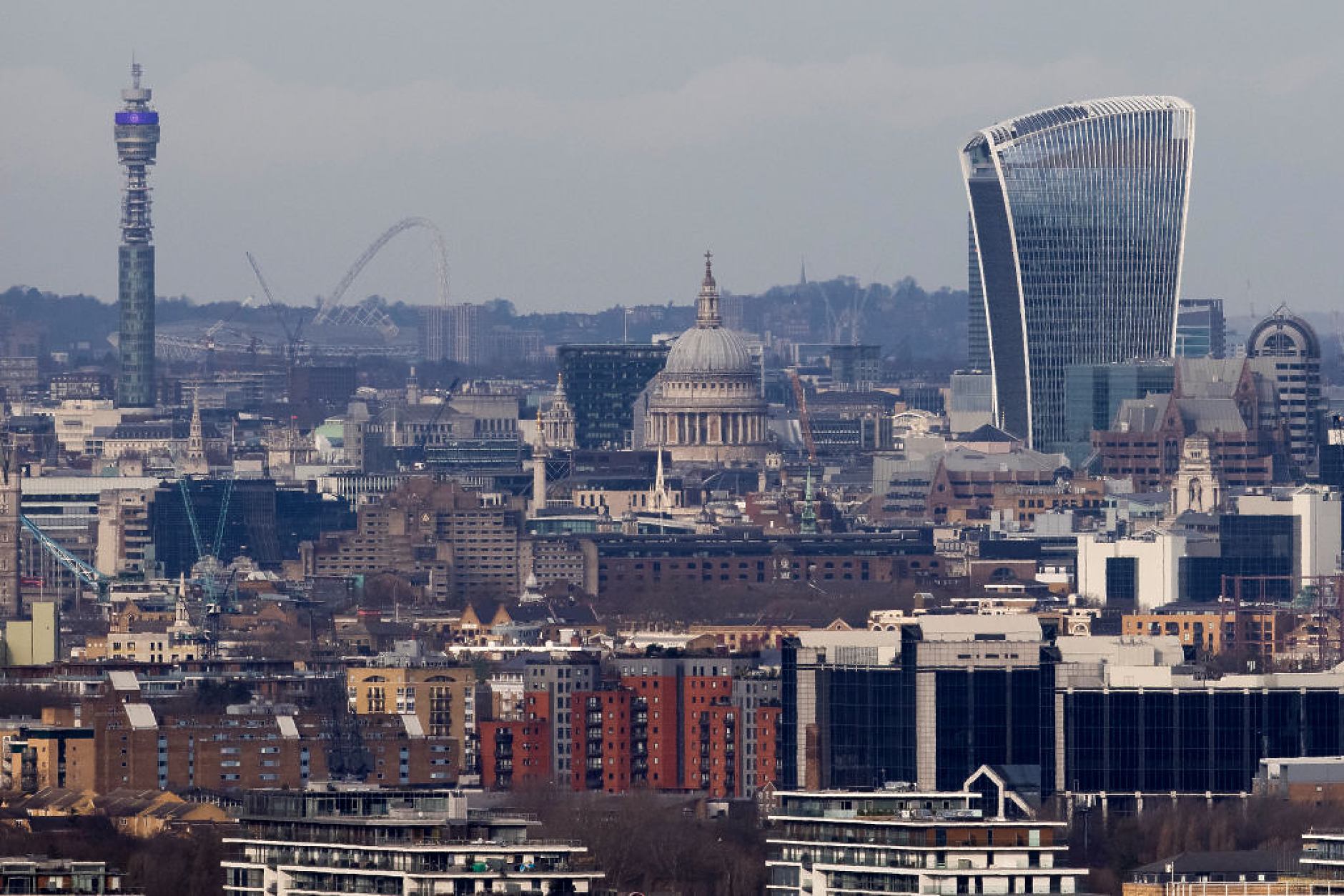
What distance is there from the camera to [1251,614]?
417 feet


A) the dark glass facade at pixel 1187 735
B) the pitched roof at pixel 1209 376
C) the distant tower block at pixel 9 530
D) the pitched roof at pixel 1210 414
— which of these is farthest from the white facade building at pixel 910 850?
the pitched roof at pixel 1209 376

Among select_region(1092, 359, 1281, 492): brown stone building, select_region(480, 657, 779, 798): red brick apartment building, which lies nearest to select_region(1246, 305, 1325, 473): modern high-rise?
select_region(1092, 359, 1281, 492): brown stone building

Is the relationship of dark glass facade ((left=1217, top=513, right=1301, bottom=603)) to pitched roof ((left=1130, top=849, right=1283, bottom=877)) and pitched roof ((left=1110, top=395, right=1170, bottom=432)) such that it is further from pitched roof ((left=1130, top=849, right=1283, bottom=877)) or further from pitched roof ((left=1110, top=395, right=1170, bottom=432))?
pitched roof ((left=1130, top=849, right=1283, bottom=877))

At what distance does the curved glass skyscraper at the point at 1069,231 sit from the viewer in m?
184

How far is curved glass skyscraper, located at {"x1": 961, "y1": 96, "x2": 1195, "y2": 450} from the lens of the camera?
184 metres

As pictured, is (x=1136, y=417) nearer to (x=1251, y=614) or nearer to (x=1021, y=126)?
(x=1021, y=126)

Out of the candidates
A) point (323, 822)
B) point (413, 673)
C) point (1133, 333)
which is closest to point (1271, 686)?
point (413, 673)

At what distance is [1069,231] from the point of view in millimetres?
186625

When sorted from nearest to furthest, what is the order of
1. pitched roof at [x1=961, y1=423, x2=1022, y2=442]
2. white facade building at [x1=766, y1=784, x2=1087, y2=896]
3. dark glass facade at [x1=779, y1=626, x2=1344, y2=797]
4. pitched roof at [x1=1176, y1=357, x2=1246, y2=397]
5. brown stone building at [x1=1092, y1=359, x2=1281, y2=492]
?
white facade building at [x1=766, y1=784, x2=1087, y2=896], dark glass facade at [x1=779, y1=626, x2=1344, y2=797], brown stone building at [x1=1092, y1=359, x2=1281, y2=492], pitched roof at [x1=1176, y1=357, x2=1246, y2=397], pitched roof at [x1=961, y1=423, x2=1022, y2=442]

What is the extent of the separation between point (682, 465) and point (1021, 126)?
2016cm

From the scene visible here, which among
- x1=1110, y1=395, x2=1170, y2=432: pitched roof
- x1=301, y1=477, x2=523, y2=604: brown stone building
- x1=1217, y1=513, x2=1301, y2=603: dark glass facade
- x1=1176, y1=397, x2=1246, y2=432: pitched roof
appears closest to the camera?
x1=1217, y1=513, x2=1301, y2=603: dark glass facade

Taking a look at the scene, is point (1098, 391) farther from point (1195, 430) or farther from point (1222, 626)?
point (1222, 626)

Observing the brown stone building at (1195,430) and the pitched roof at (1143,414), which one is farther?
the pitched roof at (1143,414)

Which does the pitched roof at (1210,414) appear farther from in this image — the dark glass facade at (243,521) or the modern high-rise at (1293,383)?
the dark glass facade at (243,521)
